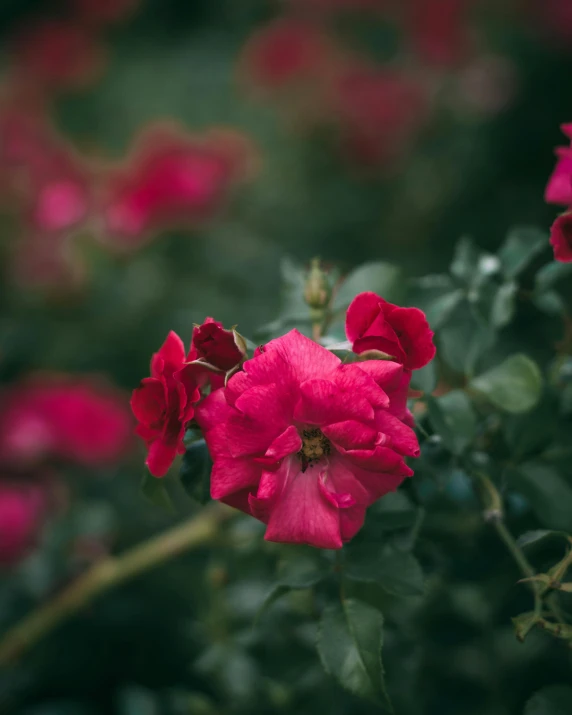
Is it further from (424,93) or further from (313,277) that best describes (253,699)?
(424,93)

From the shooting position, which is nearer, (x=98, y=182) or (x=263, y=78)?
(x=98, y=182)

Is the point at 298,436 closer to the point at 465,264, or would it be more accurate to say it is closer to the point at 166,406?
the point at 166,406

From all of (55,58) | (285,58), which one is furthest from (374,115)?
(55,58)

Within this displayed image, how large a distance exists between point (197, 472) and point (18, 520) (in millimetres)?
813

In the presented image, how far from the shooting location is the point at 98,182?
188cm

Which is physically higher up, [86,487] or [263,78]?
[263,78]

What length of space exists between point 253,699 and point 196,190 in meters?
1.18

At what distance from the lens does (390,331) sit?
494mm

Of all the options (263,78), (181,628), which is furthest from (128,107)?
(181,628)

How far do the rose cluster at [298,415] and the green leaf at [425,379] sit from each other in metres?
0.10

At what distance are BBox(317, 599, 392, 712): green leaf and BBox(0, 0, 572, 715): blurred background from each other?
10 cm

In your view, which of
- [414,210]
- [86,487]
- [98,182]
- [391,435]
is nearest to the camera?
[391,435]

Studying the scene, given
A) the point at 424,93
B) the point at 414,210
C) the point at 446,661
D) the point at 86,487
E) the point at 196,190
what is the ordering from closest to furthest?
the point at 446,661, the point at 86,487, the point at 196,190, the point at 414,210, the point at 424,93

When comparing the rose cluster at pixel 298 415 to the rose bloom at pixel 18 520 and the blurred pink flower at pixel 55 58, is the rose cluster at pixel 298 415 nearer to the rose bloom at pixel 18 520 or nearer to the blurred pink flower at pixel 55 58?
the rose bloom at pixel 18 520
